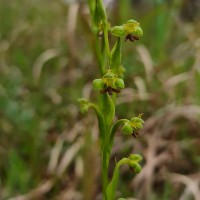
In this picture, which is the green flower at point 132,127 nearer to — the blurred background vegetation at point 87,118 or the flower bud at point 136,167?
the flower bud at point 136,167

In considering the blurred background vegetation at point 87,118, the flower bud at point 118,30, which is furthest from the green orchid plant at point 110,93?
the blurred background vegetation at point 87,118

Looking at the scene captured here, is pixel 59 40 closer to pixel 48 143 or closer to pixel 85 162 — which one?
pixel 48 143

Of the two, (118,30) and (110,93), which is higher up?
(118,30)

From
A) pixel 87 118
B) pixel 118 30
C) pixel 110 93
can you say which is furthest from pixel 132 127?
pixel 87 118

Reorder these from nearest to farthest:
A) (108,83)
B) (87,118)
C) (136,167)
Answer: (108,83) < (136,167) < (87,118)

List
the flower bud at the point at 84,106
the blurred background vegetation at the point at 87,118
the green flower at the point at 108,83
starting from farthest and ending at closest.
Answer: the blurred background vegetation at the point at 87,118 < the flower bud at the point at 84,106 < the green flower at the point at 108,83

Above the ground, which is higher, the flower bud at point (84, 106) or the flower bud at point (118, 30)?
the flower bud at point (118, 30)

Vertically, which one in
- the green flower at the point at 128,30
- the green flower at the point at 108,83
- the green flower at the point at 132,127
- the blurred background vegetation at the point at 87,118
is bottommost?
the blurred background vegetation at the point at 87,118

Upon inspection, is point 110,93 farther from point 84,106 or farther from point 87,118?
point 87,118

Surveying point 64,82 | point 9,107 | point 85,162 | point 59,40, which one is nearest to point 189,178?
point 85,162

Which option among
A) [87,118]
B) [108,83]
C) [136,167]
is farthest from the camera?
[87,118]
